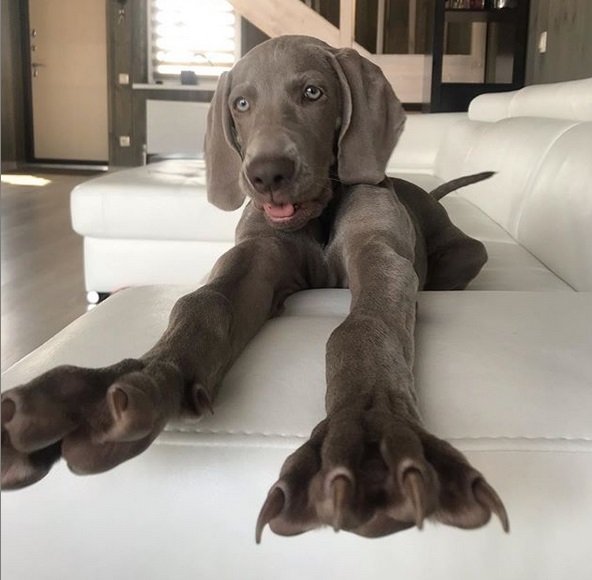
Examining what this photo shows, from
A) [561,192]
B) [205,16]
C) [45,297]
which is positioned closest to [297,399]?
[561,192]

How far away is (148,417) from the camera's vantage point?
78 cm

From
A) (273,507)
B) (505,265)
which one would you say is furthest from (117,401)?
(505,265)

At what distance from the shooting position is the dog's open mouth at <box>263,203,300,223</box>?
1475mm

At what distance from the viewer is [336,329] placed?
104 cm

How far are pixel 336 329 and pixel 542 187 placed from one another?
1519mm

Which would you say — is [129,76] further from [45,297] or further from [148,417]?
[148,417]

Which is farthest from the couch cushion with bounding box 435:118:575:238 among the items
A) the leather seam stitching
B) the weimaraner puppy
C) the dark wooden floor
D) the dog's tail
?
the leather seam stitching

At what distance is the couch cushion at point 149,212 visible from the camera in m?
3.12

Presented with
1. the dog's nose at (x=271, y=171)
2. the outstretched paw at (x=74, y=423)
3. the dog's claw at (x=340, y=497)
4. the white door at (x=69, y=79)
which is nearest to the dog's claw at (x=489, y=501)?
the dog's claw at (x=340, y=497)

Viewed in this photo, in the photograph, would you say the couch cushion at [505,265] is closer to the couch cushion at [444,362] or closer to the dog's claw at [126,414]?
the couch cushion at [444,362]

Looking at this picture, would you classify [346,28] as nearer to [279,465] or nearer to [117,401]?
[279,465]

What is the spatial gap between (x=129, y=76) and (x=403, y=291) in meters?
8.77

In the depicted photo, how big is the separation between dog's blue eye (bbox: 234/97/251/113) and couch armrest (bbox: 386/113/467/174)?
2992 mm

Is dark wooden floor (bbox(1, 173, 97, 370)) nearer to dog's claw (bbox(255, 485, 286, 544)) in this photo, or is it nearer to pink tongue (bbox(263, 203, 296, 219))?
pink tongue (bbox(263, 203, 296, 219))
